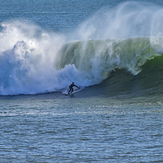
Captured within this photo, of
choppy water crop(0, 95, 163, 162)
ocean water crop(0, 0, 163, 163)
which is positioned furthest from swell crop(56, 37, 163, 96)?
choppy water crop(0, 95, 163, 162)

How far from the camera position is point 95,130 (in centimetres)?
1289

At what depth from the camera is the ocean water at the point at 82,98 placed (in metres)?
11.0

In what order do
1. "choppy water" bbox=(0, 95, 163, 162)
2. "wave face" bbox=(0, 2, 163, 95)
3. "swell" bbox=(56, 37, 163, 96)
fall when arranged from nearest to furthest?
"choppy water" bbox=(0, 95, 163, 162) → "swell" bbox=(56, 37, 163, 96) → "wave face" bbox=(0, 2, 163, 95)

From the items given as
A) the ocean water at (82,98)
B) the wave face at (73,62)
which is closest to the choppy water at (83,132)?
the ocean water at (82,98)

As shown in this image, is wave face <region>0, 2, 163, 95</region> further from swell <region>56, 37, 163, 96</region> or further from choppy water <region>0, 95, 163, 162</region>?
choppy water <region>0, 95, 163, 162</region>

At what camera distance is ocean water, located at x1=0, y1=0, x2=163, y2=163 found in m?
11.0

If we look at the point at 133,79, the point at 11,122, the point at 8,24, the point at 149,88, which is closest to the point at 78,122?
the point at 11,122

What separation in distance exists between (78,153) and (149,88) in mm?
10002

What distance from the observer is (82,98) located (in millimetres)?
20141

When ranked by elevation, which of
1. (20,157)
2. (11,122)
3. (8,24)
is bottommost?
(20,157)

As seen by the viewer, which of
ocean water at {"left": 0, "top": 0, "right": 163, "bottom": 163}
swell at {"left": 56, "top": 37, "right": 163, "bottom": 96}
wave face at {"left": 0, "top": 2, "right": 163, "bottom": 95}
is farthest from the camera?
wave face at {"left": 0, "top": 2, "right": 163, "bottom": 95}

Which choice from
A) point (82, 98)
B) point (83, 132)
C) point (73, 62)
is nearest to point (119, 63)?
point (73, 62)

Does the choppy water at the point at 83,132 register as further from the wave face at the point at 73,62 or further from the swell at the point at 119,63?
the wave face at the point at 73,62

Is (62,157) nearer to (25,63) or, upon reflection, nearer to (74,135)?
(74,135)
